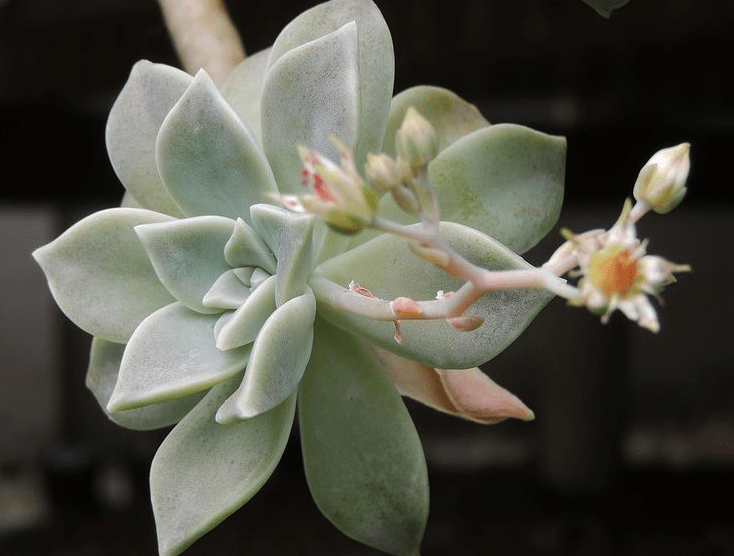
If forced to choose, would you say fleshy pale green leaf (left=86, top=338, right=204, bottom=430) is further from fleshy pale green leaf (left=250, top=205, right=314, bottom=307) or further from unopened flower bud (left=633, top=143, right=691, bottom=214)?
unopened flower bud (left=633, top=143, right=691, bottom=214)

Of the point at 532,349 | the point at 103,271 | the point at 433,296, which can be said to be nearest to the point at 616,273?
the point at 433,296

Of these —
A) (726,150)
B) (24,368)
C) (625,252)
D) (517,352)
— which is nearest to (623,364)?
(517,352)

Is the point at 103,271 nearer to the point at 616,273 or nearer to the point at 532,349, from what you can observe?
the point at 616,273

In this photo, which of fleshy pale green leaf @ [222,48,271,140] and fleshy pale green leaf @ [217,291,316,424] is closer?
fleshy pale green leaf @ [217,291,316,424]

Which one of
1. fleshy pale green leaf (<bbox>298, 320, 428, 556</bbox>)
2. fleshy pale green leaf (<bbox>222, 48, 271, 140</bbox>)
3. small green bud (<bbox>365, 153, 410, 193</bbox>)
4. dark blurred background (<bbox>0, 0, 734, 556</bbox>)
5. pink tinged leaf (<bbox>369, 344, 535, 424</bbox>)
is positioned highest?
small green bud (<bbox>365, 153, 410, 193</bbox>)

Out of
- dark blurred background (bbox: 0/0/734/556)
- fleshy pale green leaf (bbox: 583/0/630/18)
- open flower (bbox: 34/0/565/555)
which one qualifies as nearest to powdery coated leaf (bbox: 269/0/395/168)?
open flower (bbox: 34/0/565/555)

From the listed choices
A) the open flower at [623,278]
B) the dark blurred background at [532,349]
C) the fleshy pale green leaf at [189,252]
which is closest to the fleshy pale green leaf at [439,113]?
the fleshy pale green leaf at [189,252]
